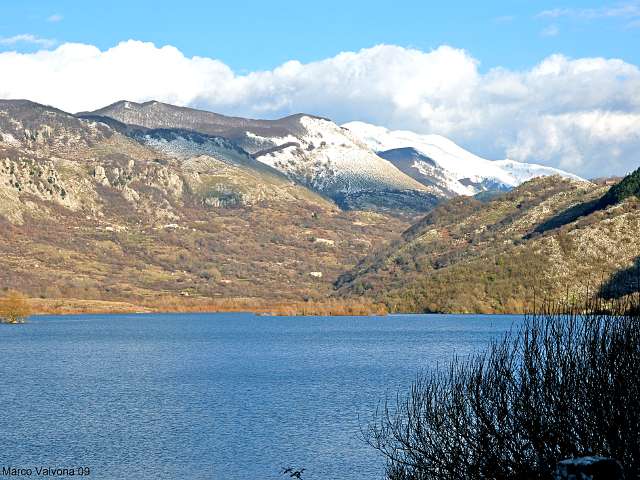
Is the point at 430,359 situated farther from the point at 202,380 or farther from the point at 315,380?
the point at 202,380

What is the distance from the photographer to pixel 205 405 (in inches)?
3054

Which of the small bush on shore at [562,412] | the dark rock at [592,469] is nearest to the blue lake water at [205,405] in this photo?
the small bush on shore at [562,412]

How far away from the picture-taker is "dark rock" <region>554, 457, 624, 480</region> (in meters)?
19.8

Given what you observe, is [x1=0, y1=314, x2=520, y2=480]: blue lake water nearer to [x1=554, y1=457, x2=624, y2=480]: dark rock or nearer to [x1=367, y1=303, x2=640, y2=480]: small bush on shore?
[x1=367, y1=303, x2=640, y2=480]: small bush on shore

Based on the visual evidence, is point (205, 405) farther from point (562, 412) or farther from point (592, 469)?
point (592, 469)

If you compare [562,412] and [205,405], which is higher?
[562,412]

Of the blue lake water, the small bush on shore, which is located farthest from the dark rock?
the blue lake water

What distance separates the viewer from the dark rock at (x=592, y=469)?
19844mm

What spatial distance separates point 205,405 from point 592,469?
60418mm

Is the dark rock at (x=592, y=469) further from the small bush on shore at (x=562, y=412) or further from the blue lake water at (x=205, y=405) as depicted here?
the blue lake water at (x=205, y=405)

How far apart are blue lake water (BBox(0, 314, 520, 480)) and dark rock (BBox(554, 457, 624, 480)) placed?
29.2 m

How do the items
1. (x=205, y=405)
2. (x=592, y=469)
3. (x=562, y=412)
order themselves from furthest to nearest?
(x=205, y=405) → (x=562, y=412) → (x=592, y=469)

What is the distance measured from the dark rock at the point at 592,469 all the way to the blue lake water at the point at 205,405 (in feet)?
95.9

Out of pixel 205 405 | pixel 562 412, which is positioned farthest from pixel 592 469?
pixel 205 405
